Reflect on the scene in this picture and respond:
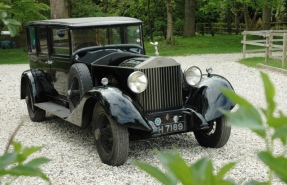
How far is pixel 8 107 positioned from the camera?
33.3ft

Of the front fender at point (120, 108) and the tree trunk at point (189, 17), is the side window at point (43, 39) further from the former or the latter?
the tree trunk at point (189, 17)

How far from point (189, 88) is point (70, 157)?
194 centimetres

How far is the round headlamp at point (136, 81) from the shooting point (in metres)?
5.65

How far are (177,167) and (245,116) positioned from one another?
0.09 m

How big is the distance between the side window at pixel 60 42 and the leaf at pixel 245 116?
6628mm

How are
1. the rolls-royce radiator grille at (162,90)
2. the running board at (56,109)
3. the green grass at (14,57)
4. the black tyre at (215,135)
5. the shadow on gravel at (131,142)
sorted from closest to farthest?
the rolls-royce radiator grille at (162,90)
the black tyre at (215,135)
the shadow on gravel at (131,142)
the running board at (56,109)
the green grass at (14,57)

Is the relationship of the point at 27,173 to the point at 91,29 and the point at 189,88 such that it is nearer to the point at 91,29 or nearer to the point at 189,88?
the point at 189,88

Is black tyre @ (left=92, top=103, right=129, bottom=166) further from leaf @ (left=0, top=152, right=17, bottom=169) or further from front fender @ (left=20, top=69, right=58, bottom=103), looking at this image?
leaf @ (left=0, top=152, right=17, bottom=169)

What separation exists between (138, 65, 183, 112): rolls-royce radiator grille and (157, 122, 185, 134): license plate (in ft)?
1.06

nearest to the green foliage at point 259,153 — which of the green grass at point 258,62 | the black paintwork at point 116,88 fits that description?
the black paintwork at point 116,88

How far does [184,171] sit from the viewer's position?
448 millimetres

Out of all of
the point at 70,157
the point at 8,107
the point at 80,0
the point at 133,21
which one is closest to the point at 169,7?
the point at 80,0

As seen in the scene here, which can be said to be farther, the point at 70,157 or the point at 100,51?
the point at 100,51

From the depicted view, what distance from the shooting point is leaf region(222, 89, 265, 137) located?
0.43m
